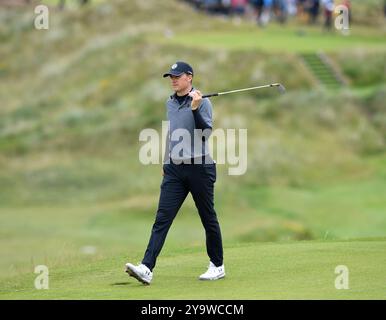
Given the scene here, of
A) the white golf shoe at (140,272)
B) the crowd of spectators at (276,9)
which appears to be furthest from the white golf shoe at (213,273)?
the crowd of spectators at (276,9)

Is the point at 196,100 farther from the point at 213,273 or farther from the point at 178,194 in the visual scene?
the point at 213,273

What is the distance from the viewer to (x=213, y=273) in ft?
43.8

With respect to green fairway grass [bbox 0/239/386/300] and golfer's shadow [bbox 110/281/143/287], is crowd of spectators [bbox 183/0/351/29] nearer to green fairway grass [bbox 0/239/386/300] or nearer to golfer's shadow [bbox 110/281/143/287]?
green fairway grass [bbox 0/239/386/300]

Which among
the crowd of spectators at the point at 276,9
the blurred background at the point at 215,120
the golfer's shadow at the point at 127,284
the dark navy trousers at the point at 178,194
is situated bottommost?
the golfer's shadow at the point at 127,284

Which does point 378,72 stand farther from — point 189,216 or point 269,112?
point 189,216

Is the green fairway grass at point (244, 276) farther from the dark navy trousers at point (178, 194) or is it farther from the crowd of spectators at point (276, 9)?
the crowd of spectators at point (276, 9)

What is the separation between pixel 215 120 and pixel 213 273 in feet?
102

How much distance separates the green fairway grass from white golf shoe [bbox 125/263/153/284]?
9 centimetres

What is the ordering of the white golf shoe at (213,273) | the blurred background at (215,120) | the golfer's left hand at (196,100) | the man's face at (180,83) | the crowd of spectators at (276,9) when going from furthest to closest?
the crowd of spectators at (276,9) < the blurred background at (215,120) < the white golf shoe at (213,273) < the man's face at (180,83) < the golfer's left hand at (196,100)

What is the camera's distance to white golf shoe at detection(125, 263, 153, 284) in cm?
1284

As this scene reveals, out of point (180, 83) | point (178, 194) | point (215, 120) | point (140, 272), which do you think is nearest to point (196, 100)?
point (180, 83)

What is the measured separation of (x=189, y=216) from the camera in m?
39.3

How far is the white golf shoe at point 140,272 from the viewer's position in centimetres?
1284
